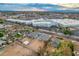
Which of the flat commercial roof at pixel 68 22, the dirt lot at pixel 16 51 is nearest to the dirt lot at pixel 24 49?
the dirt lot at pixel 16 51

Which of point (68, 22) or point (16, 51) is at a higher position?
point (68, 22)

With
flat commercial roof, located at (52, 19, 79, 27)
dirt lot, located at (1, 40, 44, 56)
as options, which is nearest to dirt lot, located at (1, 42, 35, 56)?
dirt lot, located at (1, 40, 44, 56)

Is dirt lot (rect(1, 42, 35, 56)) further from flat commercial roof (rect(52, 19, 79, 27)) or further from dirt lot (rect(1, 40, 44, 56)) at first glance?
flat commercial roof (rect(52, 19, 79, 27))

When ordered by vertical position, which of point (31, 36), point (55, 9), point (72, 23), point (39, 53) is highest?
point (55, 9)

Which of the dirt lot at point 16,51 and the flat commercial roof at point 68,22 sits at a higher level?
the flat commercial roof at point 68,22

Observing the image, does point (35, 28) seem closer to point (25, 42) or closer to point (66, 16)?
point (25, 42)

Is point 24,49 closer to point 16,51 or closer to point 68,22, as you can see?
point 16,51

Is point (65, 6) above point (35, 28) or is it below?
above

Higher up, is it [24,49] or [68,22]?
[68,22]

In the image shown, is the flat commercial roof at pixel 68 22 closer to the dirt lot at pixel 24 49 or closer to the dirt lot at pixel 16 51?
the dirt lot at pixel 24 49

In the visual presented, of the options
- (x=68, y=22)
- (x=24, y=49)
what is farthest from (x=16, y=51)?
(x=68, y=22)

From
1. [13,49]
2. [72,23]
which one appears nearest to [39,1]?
[72,23]
